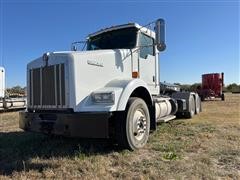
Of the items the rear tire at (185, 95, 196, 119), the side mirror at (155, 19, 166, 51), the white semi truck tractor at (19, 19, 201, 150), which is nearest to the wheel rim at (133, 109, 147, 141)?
the white semi truck tractor at (19, 19, 201, 150)

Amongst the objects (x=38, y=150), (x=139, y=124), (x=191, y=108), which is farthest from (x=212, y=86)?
(x=38, y=150)

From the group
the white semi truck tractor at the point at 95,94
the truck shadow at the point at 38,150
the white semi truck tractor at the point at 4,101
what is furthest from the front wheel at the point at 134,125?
the white semi truck tractor at the point at 4,101

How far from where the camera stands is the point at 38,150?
6.45 metres

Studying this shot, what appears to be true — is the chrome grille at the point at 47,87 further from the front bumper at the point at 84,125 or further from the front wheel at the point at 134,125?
the front wheel at the point at 134,125

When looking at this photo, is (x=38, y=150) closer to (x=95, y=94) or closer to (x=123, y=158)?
(x=95, y=94)

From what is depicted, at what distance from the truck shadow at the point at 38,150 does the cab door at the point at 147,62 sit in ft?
6.56

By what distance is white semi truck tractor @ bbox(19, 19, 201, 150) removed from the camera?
220 inches

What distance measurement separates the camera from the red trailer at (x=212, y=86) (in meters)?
26.3

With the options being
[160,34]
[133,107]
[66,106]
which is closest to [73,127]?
[66,106]

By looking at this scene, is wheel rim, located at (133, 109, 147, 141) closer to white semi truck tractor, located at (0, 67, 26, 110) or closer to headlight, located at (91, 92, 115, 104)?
headlight, located at (91, 92, 115, 104)

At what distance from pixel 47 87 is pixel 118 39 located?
230 centimetres

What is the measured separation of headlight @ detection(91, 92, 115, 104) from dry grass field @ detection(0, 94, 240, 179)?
A: 101 centimetres

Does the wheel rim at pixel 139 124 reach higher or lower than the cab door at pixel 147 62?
lower

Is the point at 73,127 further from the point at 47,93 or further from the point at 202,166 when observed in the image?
the point at 202,166
